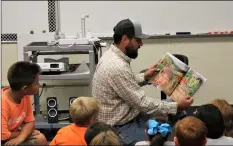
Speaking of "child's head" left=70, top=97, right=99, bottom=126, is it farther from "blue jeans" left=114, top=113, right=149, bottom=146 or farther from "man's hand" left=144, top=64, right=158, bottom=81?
"man's hand" left=144, top=64, right=158, bottom=81

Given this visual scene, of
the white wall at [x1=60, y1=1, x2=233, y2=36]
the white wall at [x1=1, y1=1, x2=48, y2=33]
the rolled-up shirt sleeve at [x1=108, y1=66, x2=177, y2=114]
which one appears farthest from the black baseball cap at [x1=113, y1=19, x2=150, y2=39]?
the white wall at [x1=1, y1=1, x2=48, y2=33]

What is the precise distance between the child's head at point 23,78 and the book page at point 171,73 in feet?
2.76

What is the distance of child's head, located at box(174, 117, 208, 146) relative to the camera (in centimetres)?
175

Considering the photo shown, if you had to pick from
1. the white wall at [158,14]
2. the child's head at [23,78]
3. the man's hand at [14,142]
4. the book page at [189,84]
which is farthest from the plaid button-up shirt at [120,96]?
the white wall at [158,14]

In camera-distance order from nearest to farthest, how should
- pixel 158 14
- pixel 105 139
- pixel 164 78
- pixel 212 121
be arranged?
pixel 105 139
pixel 212 121
pixel 164 78
pixel 158 14

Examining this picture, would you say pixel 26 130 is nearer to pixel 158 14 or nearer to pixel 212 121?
pixel 212 121

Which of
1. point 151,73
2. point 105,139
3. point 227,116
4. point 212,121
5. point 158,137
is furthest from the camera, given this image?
point 151,73

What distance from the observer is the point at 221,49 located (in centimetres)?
398

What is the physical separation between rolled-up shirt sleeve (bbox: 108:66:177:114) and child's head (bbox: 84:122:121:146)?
0.50 meters

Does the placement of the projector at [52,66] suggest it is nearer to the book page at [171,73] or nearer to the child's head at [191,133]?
the book page at [171,73]

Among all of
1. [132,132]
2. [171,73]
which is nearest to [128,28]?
[171,73]

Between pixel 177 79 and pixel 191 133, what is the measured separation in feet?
2.46

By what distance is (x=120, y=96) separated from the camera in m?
2.34

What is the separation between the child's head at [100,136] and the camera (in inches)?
66.5
